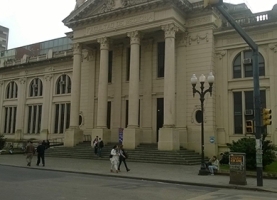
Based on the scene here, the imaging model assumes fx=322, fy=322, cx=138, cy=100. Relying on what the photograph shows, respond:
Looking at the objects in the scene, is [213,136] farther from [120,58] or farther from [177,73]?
[120,58]

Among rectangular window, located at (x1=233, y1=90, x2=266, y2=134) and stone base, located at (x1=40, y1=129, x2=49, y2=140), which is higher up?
rectangular window, located at (x1=233, y1=90, x2=266, y2=134)

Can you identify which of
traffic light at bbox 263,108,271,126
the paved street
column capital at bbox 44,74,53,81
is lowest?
the paved street

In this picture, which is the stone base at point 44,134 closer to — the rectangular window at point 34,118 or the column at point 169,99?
the rectangular window at point 34,118

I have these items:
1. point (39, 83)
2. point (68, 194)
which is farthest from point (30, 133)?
point (68, 194)

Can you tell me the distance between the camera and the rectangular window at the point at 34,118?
4441cm

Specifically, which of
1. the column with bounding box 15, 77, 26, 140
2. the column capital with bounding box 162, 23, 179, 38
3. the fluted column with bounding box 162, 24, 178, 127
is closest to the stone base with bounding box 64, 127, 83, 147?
the fluted column with bounding box 162, 24, 178, 127

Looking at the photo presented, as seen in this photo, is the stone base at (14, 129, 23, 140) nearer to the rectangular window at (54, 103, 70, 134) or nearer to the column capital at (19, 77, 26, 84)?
the rectangular window at (54, 103, 70, 134)

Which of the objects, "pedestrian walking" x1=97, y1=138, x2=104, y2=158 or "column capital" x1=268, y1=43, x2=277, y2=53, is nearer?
"column capital" x1=268, y1=43, x2=277, y2=53

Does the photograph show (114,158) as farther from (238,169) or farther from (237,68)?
(237,68)

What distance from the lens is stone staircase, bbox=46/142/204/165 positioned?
25.2m

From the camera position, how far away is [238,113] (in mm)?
29359

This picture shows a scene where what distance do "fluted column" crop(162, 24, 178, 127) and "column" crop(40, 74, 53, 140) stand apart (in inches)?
797

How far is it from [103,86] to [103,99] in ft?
4.37

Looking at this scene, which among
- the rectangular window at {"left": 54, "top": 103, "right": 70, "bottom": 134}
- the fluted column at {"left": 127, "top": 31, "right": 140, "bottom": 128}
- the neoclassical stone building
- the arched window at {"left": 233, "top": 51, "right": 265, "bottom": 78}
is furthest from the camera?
the rectangular window at {"left": 54, "top": 103, "right": 70, "bottom": 134}
